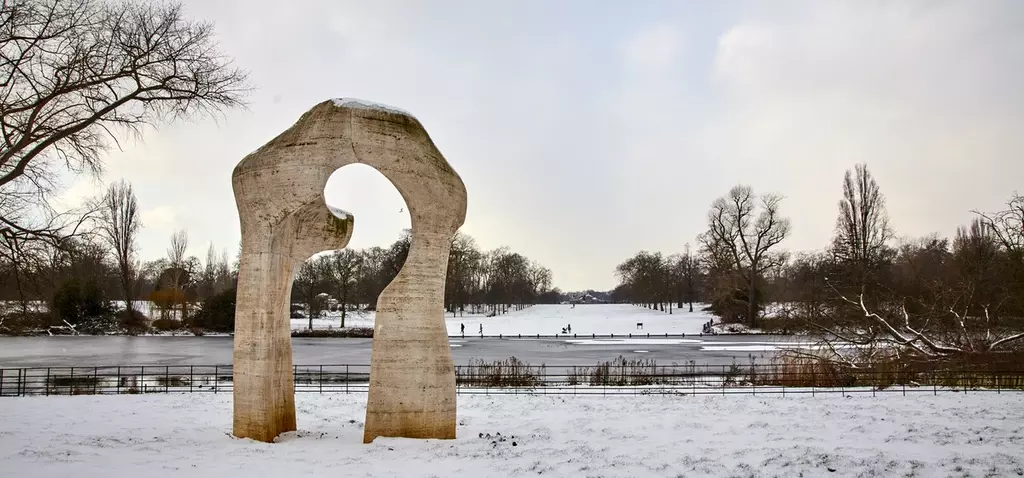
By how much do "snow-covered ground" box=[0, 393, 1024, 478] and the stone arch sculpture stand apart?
592 millimetres

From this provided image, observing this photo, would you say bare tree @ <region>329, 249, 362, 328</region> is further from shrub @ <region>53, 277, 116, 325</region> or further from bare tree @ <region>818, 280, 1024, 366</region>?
bare tree @ <region>818, 280, 1024, 366</region>

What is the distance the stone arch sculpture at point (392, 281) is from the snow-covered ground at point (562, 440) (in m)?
0.59

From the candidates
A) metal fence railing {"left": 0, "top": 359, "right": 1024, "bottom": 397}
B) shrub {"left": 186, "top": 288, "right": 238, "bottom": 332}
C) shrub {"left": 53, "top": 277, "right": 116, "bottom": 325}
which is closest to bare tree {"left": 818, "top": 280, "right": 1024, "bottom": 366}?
metal fence railing {"left": 0, "top": 359, "right": 1024, "bottom": 397}

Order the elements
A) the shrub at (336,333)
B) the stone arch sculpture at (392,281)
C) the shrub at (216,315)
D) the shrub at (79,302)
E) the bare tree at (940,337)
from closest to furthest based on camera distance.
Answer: the stone arch sculpture at (392,281), the bare tree at (940,337), the shrub at (336,333), the shrub at (79,302), the shrub at (216,315)

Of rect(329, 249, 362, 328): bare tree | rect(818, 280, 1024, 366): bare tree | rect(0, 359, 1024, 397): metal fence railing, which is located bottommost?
rect(0, 359, 1024, 397): metal fence railing

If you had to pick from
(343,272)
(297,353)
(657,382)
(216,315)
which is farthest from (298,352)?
(343,272)

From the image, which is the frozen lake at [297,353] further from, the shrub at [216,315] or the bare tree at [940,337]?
the shrub at [216,315]

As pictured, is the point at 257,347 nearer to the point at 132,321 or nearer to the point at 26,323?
the point at 26,323

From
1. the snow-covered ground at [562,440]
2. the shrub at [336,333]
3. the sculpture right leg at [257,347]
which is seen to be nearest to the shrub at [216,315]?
the shrub at [336,333]

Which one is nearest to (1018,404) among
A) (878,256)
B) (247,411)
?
(247,411)

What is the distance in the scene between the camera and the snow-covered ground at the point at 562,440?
10.1 meters

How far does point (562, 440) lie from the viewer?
12.8m

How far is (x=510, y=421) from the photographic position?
15.1 metres

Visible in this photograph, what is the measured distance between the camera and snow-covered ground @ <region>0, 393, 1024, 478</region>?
33.3ft
